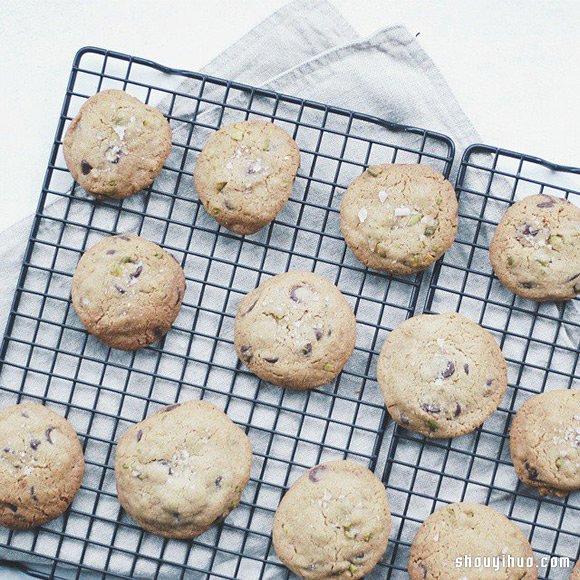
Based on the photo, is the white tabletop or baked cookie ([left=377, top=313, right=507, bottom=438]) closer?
baked cookie ([left=377, top=313, right=507, bottom=438])

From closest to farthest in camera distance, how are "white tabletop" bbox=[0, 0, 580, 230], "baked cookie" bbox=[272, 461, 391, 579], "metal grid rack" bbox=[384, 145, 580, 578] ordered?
"baked cookie" bbox=[272, 461, 391, 579]
"metal grid rack" bbox=[384, 145, 580, 578]
"white tabletop" bbox=[0, 0, 580, 230]

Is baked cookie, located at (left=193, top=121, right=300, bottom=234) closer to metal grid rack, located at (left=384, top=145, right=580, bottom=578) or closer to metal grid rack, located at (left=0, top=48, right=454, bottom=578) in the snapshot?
metal grid rack, located at (left=0, top=48, right=454, bottom=578)

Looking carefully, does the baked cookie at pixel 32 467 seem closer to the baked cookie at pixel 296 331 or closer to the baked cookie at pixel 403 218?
the baked cookie at pixel 296 331

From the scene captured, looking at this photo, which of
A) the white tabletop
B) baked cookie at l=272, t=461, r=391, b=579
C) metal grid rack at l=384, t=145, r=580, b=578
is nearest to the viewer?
baked cookie at l=272, t=461, r=391, b=579

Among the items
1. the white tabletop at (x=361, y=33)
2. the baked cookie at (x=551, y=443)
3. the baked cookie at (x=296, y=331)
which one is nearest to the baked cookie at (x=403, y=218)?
the baked cookie at (x=296, y=331)

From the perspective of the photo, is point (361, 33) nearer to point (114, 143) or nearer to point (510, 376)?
point (114, 143)

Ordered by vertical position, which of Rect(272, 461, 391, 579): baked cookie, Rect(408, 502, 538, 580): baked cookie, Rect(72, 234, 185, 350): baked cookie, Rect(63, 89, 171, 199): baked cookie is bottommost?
Rect(408, 502, 538, 580): baked cookie

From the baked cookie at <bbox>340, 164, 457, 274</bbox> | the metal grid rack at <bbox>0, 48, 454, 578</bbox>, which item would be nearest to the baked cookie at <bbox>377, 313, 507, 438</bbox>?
the metal grid rack at <bbox>0, 48, 454, 578</bbox>
